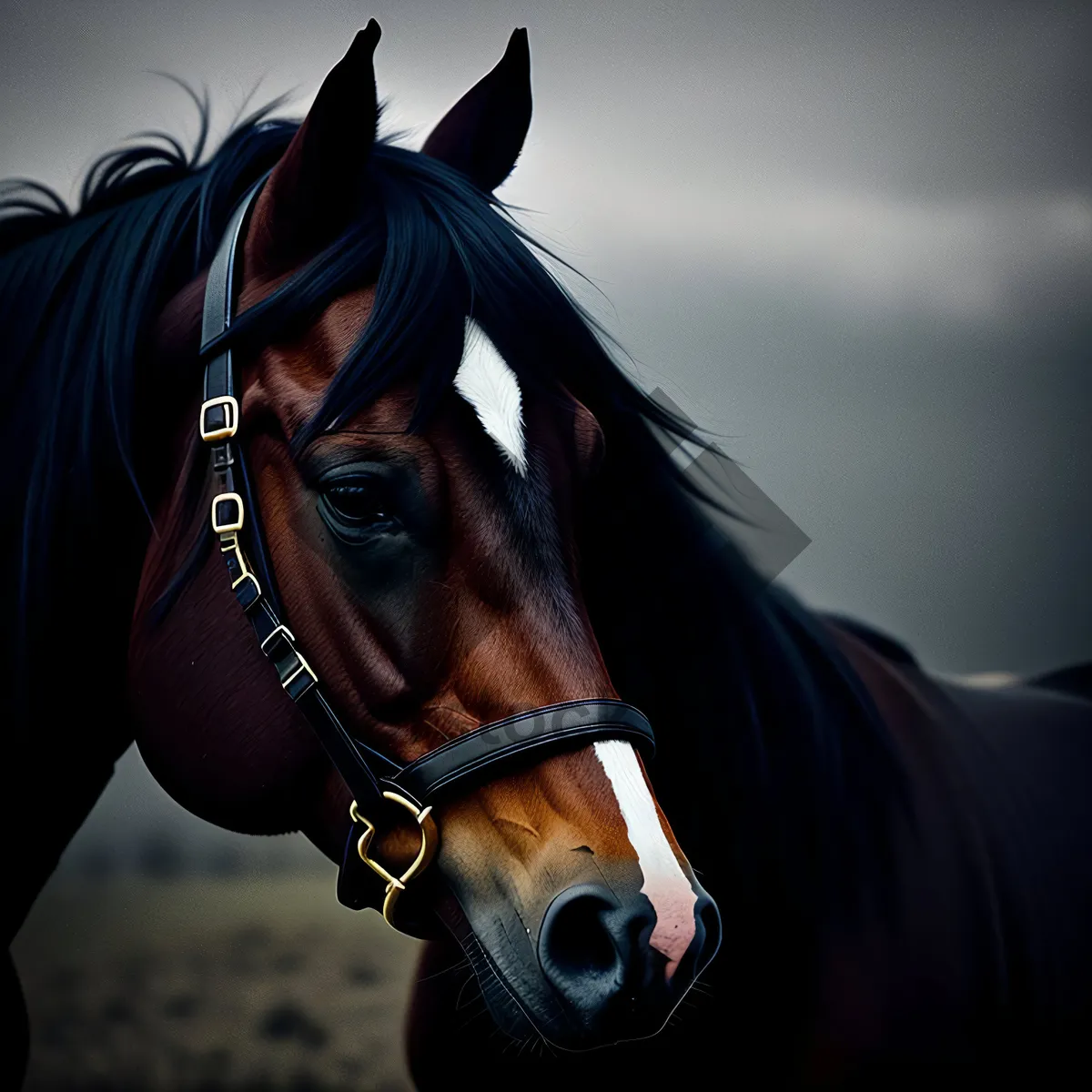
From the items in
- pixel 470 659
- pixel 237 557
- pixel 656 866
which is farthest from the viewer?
pixel 237 557

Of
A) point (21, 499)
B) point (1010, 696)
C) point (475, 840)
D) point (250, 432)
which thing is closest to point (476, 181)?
point (250, 432)

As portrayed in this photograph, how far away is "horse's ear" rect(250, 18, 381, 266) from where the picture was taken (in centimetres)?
92

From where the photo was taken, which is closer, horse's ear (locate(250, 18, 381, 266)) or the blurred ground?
horse's ear (locate(250, 18, 381, 266))

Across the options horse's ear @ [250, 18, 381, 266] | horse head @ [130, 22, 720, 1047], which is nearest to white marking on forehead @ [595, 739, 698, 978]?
horse head @ [130, 22, 720, 1047]

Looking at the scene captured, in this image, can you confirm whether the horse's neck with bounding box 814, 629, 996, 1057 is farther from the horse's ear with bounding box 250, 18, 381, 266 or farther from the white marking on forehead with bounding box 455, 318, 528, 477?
the horse's ear with bounding box 250, 18, 381, 266

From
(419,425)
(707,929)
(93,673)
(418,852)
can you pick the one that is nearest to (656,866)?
(707,929)

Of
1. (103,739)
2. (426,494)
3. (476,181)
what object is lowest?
(103,739)

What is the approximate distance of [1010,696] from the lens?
1.76 metres

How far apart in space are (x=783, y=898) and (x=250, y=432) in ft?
3.22

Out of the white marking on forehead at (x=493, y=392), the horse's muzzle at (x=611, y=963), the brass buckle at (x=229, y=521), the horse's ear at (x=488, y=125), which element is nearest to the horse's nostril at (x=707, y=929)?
the horse's muzzle at (x=611, y=963)

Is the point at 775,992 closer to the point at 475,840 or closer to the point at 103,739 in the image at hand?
the point at 475,840

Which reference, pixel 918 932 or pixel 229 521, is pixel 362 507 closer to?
pixel 229 521

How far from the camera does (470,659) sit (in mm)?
884

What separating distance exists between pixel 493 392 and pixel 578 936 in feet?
1.72
